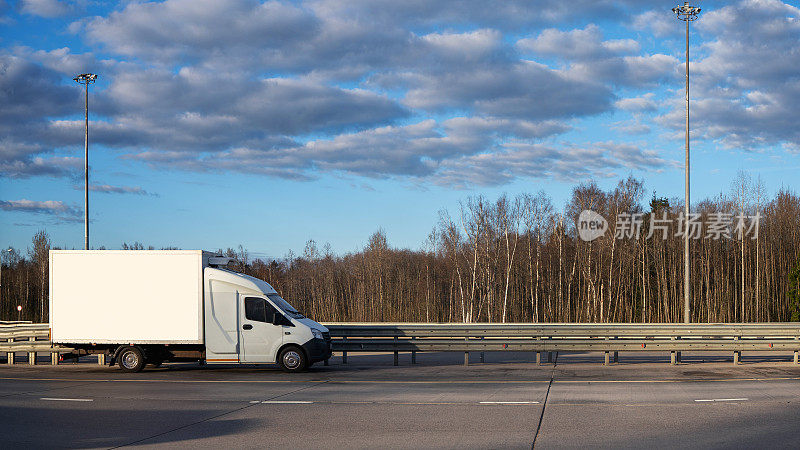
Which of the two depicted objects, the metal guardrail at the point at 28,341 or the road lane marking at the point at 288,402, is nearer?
the road lane marking at the point at 288,402

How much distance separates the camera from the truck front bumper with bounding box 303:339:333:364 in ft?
59.7

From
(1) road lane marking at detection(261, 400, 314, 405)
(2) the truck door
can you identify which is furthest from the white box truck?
(1) road lane marking at detection(261, 400, 314, 405)

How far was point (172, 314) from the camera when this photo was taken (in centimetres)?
1823

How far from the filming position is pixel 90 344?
1862 centimetres

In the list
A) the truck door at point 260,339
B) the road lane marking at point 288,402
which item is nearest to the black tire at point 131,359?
the truck door at point 260,339

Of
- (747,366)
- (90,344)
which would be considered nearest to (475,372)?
(747,366)

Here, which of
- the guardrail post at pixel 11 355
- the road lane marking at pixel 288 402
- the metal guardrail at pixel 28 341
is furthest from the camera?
the guardrail post at pixel 11 355

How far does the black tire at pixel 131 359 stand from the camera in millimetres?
18438

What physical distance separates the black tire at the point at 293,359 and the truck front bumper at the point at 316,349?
0.53 ft

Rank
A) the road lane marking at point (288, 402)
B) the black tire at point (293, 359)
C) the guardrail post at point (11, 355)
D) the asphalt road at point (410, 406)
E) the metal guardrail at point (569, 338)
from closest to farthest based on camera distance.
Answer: the asphalt road at point (410, 406) < the road lane marking at point (288, 402) < the black tire at point (293, 359) < the metal guardrail at point (569, 338) < the guardrail post at point (11, 355)

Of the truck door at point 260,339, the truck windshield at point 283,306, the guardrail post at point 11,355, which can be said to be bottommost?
the guardrail post at point 11,355

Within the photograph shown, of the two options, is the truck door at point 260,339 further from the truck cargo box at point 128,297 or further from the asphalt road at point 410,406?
the truck cargo box at point 128,297

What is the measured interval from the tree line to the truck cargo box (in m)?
35.0

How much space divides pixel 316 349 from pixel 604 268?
132 ft
